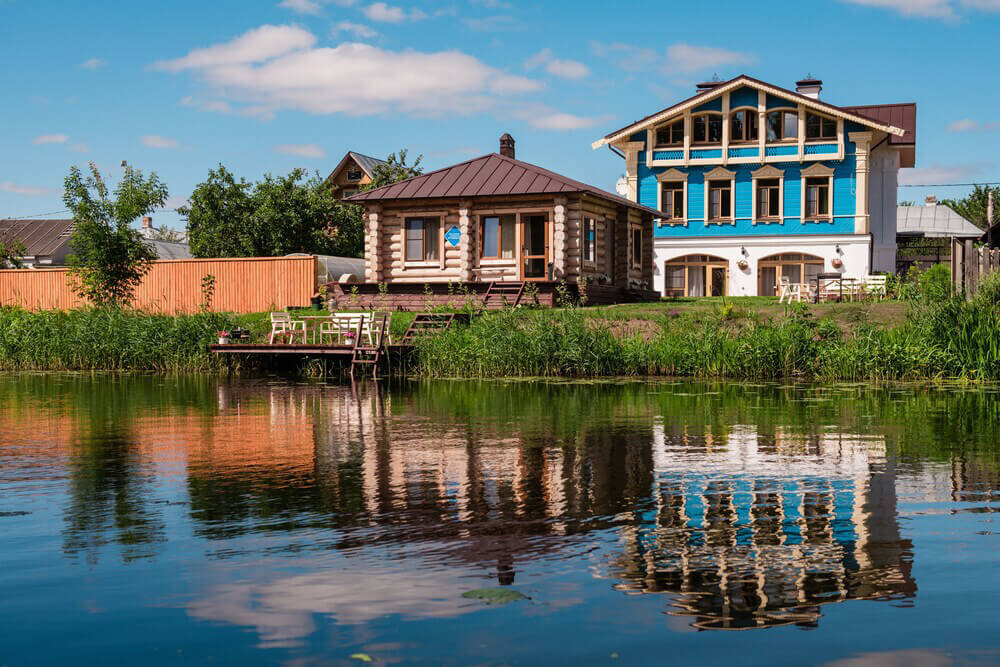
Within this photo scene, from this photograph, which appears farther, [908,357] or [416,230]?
[416,230]

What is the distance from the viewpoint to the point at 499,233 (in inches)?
1335

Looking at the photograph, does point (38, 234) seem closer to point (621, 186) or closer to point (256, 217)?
point (256, 217)

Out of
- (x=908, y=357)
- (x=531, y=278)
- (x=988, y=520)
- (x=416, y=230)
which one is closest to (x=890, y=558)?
(x=988, y=520)

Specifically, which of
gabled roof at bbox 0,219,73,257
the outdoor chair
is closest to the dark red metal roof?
the outdoor chair

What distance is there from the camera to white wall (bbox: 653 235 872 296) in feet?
147

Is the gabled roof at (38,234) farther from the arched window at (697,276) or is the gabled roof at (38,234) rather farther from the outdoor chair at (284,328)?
the outdoor chair at (284,328)

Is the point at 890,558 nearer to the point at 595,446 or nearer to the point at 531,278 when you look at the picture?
the point at 595,446

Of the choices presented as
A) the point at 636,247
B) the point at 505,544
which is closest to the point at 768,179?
the point at 636,247

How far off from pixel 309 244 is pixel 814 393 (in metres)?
38.6

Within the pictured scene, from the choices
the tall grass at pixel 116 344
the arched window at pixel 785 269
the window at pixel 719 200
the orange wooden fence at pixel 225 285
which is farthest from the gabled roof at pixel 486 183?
the arched window at pixel 785 269

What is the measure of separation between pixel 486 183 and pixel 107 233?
43.0 ft

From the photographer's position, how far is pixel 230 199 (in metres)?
53.4

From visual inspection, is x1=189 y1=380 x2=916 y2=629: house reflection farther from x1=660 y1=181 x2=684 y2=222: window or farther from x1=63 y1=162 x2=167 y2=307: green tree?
x1=660 y1=181 x2=684 y2=222: window

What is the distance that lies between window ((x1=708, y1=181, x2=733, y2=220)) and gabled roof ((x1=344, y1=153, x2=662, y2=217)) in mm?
11863
